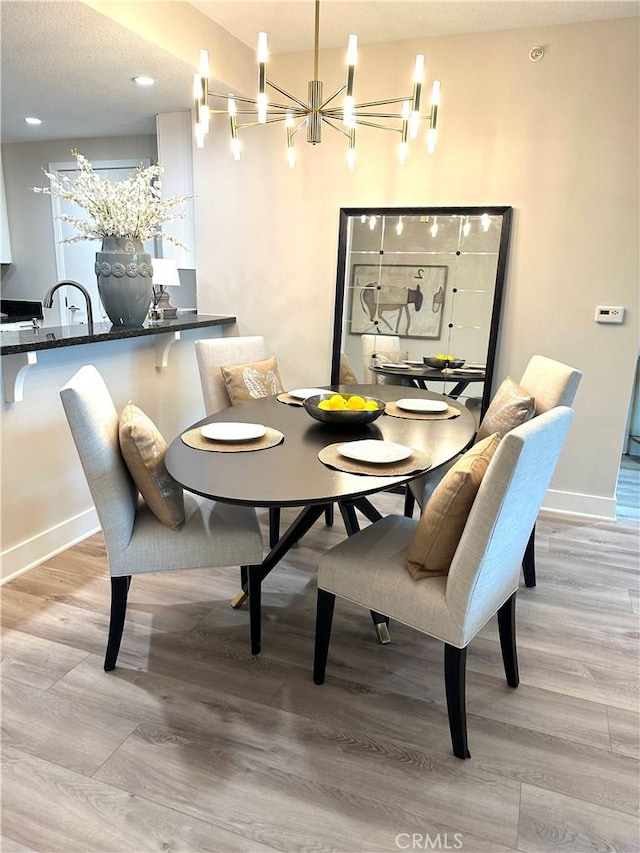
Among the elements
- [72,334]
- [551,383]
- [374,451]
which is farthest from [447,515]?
[72,334]

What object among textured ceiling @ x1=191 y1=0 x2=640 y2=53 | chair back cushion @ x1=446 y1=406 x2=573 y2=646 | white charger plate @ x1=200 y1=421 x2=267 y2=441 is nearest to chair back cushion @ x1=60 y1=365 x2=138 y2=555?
white charger plate @ x1=200 y1=421 x2=267 y2=441

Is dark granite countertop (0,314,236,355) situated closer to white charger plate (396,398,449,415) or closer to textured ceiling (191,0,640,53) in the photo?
white charger plate (396,398,449,415)

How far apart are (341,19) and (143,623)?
3182 millimetres

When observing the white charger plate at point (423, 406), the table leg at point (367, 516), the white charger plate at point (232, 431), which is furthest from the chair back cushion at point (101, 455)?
the white charger plate at point (423, 406)

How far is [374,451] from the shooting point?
6.37 ft

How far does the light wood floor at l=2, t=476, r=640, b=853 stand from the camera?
147cm

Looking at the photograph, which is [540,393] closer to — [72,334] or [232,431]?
[232,431]

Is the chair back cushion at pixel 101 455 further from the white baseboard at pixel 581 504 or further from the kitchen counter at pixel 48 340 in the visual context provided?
the white baseboard at pixel 581 504

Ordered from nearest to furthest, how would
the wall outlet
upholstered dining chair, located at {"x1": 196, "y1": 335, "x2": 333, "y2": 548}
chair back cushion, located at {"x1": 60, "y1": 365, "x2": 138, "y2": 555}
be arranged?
chair back cushion, located at {"x1": 60, "y1": 365, "x2": 138, "y2": 555}, upholstered dining chair, located at {"x1": 196, "y1": 335, "x2": 333, "y2": 548}, the wall outlet

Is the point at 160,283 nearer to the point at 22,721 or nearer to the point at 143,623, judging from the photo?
the point at 143,623

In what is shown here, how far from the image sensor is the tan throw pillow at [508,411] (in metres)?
2.37

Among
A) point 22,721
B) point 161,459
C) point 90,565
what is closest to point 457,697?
point 161,459

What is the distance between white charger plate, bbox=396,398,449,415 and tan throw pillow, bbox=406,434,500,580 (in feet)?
2.87

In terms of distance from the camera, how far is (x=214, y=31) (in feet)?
10.6
